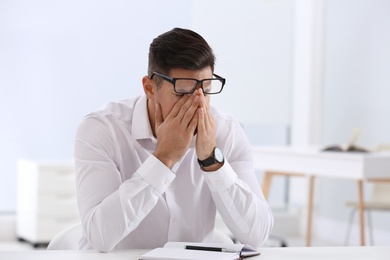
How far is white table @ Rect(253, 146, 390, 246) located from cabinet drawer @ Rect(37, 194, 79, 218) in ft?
4.43

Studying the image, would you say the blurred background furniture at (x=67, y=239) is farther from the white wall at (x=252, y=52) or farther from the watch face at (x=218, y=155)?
the white wall at (x=252, y=52)

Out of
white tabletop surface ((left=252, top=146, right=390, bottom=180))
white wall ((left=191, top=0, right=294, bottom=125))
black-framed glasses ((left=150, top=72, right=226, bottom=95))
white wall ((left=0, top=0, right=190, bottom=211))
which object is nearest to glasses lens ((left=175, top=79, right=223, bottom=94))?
black-framed glasses ((left=150, top=72, right=226, bottom=95))

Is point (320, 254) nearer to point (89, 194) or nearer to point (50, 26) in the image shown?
point (89, 194)

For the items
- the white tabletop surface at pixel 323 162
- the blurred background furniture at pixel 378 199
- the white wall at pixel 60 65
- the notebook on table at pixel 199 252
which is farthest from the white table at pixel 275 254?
the white wall at pixel 60 65

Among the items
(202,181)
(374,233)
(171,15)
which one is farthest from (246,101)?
(202,181)

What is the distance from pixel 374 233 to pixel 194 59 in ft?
13.4

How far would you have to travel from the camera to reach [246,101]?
6.57 metres

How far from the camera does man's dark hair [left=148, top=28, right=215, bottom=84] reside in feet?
7.08

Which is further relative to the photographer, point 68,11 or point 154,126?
point 68,11

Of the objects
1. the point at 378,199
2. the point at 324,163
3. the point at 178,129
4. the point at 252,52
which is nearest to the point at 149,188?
the point at 178,129

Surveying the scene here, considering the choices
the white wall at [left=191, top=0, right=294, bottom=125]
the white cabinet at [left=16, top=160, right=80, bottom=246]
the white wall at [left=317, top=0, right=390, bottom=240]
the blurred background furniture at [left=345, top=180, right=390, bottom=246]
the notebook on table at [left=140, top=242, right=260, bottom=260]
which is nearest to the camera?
the notebook on table at [left=140, top=242, right=260, bottom=260]

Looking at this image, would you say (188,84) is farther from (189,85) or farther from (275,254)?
(275,254)

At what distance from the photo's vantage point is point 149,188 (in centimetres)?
211

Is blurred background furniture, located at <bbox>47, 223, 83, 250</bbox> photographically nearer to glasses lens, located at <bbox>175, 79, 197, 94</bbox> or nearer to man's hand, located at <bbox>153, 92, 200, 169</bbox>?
man's hand, located at <bbox>153, 92, 200, 169</bbox>
